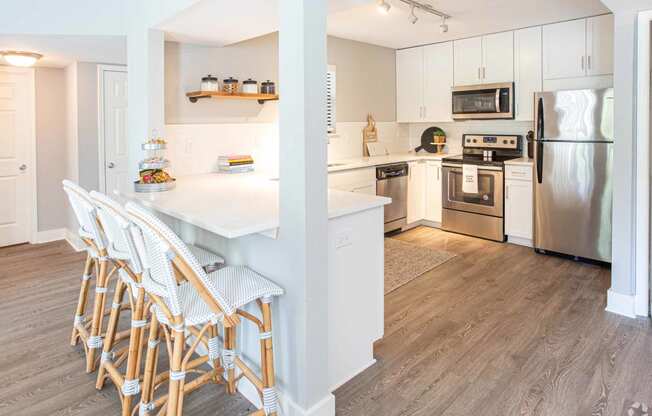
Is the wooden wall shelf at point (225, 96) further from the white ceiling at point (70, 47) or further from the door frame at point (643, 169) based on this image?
the door frame at point (643, 169)

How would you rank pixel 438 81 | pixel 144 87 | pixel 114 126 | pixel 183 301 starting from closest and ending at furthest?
pixel 183 301 < pixel 144 87 < pixel 114 126 < pixel 438 81

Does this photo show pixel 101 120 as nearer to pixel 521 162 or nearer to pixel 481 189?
pixel 481 189

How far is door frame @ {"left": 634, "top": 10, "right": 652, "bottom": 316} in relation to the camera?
289 centimetres

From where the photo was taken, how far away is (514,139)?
5.27 meters

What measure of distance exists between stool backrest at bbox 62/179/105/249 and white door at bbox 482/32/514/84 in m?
4.44

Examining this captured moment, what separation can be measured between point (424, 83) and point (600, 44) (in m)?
1.99

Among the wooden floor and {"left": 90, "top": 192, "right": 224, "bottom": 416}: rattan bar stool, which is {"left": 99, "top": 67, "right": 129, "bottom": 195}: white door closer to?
the wooden floor

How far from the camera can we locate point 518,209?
4.83 meters

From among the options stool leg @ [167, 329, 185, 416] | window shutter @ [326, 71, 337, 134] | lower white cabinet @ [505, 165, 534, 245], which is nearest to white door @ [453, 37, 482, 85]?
lower white cabinet @ [505, 165, 534, 245]

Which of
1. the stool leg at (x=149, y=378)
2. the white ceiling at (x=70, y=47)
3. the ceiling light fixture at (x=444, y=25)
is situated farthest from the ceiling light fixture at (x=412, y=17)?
the stool leg at (x=149, y=378)

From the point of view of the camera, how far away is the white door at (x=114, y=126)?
4926 mm

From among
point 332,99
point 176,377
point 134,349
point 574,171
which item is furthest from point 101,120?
point 574,171

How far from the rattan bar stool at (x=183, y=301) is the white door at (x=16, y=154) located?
421 centimetres

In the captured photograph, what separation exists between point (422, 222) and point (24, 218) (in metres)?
4.77
